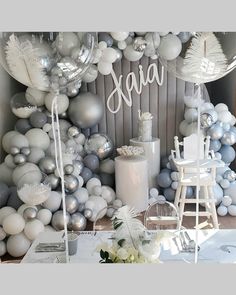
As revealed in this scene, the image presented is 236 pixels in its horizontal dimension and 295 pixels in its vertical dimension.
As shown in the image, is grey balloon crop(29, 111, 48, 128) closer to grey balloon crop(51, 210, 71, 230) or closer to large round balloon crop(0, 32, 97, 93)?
grey balloon crop(51, 210, 71, 230)

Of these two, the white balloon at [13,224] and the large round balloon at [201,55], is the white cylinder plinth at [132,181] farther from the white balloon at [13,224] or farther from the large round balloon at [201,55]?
the large round balloon at [201,55]

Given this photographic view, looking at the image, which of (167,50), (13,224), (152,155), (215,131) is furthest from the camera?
(152,155)

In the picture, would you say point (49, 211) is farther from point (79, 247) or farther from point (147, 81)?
point (147, 81)

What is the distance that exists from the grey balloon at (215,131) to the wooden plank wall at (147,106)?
539mm

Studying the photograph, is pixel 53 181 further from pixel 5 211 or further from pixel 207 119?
pixel 207 119

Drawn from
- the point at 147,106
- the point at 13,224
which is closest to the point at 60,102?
the point at 147,106

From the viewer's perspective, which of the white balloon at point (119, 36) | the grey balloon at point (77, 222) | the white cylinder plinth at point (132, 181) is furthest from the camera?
the white cylinder plinth at point (132, 181)

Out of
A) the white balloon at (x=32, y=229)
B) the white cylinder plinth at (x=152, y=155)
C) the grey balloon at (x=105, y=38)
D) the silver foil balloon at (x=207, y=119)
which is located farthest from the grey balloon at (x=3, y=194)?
the silver foil balloon at (x=207, y=119)

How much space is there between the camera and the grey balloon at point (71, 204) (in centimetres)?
337

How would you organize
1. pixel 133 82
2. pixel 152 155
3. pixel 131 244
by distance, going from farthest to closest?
pixel 133 82
pixel 152 155
pixel 131 244

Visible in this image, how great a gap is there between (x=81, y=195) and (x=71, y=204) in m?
0.24

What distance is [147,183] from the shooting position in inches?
161

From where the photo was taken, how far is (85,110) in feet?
13.2

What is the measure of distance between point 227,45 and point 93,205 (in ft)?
8.67
